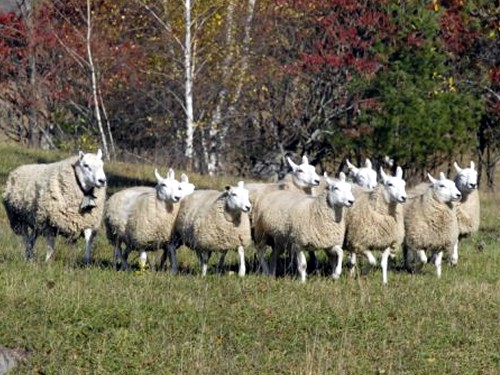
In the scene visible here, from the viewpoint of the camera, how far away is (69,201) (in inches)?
614

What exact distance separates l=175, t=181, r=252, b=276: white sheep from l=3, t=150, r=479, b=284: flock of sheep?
1 cm

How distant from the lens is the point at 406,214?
53.1 feet

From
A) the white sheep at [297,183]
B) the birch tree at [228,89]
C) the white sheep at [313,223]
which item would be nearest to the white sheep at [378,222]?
the white sheep at [313,223]

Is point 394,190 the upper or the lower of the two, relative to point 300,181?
upper

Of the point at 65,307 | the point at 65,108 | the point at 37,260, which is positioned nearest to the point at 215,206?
the point at 37,260

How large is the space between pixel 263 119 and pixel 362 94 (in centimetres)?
349

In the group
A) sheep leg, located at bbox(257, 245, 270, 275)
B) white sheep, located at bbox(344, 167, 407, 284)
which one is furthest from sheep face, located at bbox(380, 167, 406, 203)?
sheep leg, located at bbox(257, 245, 270, 275)

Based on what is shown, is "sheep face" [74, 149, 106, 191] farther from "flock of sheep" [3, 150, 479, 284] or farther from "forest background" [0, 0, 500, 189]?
"forest background" [0, 0, 500, 189]

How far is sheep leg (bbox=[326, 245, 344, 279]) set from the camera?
47.6 feet

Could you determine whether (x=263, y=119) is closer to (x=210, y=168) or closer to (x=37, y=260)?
(x=210, y=168)

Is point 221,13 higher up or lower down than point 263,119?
higher up

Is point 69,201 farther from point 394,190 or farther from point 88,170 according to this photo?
point 394,190

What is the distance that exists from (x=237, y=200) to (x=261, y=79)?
17184mm

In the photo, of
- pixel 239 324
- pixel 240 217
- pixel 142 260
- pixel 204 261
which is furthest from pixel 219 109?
pixel 239 324
